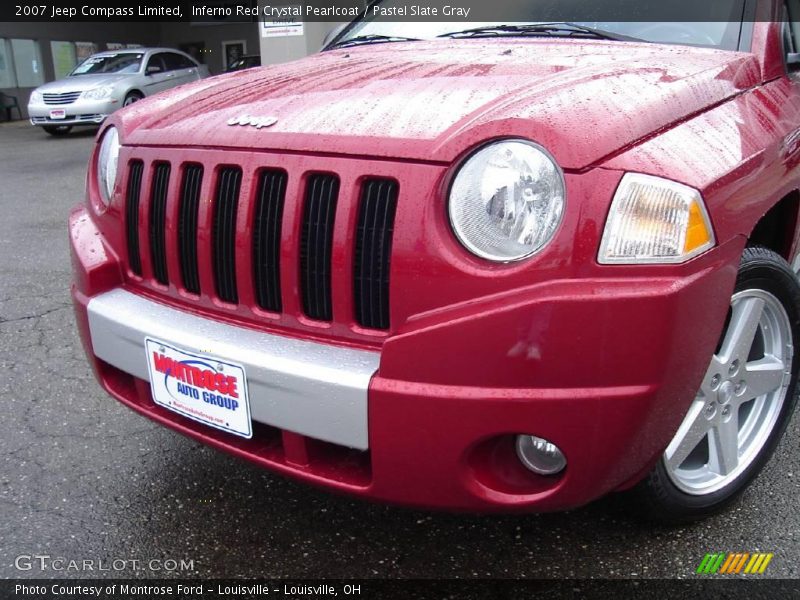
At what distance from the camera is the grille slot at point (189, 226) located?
6.22ft

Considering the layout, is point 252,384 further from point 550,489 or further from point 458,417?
point 550,489

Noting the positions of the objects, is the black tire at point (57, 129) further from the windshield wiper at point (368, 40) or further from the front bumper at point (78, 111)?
the windshield wiper at point (368, 40)

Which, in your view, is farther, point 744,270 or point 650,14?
point 650,14

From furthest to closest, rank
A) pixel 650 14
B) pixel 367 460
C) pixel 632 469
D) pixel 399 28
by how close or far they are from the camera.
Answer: pixel 399 28 → pixel 650 14 → pixel 367 460 → pixel 632 469

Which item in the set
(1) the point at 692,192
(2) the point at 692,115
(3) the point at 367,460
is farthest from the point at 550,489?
(2) the point at 692,115

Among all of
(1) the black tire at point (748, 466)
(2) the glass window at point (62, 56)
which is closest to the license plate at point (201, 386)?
(1) the black tire at point (748, 466)

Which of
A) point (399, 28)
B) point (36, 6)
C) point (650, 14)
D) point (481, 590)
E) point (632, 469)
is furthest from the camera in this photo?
point (36, 6)

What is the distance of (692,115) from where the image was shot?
175cm

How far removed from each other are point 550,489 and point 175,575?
102cm

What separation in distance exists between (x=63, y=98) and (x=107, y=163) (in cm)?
1200

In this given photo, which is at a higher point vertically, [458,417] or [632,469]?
[458,417]

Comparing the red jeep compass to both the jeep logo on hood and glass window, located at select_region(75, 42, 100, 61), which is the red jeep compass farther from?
glass window, located at select_region(75, 42, 100, 61)

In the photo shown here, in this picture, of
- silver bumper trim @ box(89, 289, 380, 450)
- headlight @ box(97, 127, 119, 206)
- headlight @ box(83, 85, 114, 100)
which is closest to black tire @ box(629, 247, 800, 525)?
silver bumper trim @ box(89, 289, 380, 450)

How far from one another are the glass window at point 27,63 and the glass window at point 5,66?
0.51 feet
